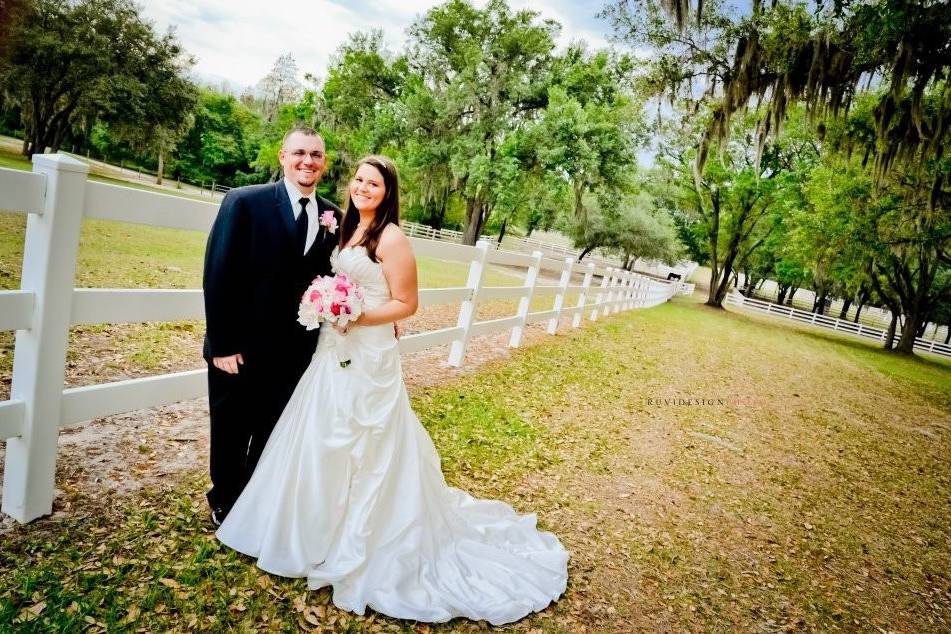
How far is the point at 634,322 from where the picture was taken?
1537 cm

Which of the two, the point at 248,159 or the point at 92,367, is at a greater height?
the point at 248,159

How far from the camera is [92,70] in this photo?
26.0 m

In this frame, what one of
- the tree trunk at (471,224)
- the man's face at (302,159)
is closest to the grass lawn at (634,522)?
the man's face at (302,159)

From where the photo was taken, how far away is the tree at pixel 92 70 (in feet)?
79.7

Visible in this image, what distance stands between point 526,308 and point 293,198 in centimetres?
604

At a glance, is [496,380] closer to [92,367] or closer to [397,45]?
[92,367]

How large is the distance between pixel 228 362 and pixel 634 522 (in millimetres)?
3085

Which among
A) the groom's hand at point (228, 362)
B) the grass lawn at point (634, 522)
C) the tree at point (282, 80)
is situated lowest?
the grass lawn at point (634, 522)

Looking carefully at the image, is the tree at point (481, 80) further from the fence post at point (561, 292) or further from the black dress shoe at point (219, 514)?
the black dress shoe at point (219, 514)

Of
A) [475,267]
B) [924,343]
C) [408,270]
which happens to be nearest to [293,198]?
[408,270]

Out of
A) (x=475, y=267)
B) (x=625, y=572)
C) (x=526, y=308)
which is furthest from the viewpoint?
(x=526, y=308)

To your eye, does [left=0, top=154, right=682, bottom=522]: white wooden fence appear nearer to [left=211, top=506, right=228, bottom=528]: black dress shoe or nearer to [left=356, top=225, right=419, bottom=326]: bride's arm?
[left=211, top=506, right=228, bottom=528]: black dress shoe

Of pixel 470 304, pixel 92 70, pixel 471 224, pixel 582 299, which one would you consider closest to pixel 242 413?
pixel 470 304

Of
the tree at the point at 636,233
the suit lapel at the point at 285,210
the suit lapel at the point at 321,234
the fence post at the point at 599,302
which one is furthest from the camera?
the tree at the point at 636,233
